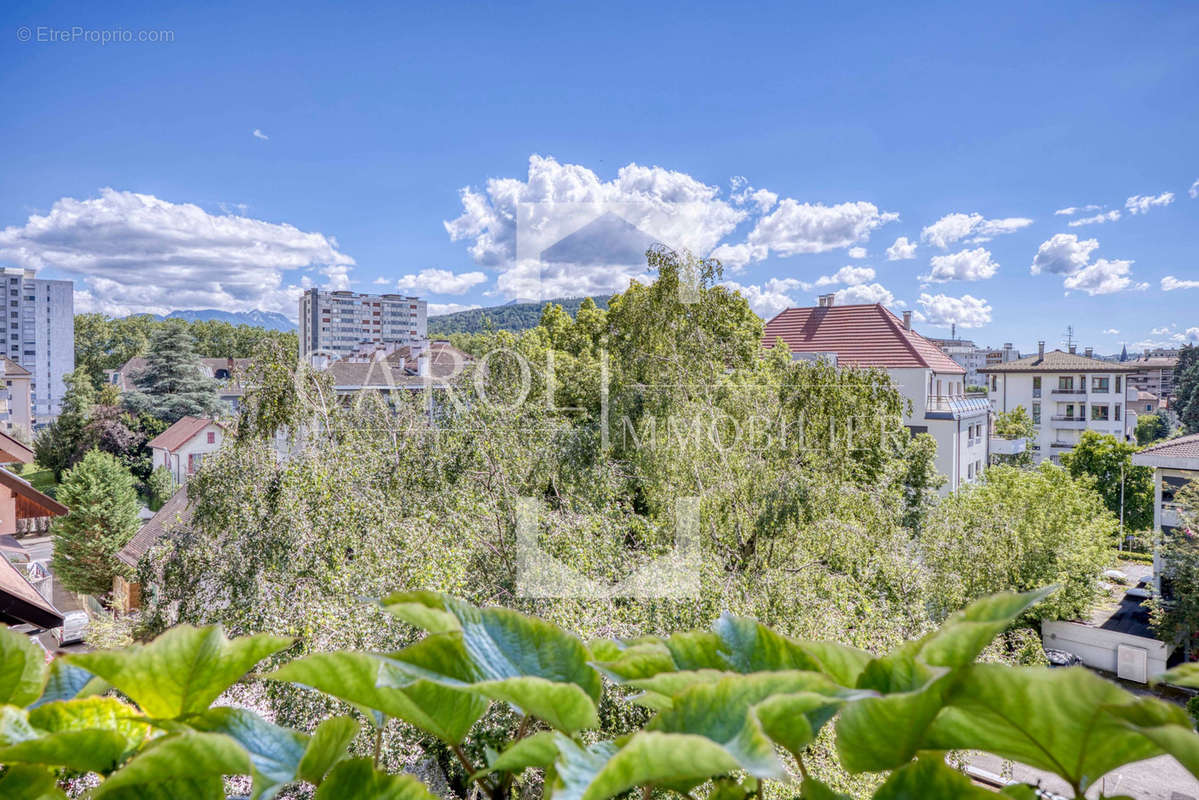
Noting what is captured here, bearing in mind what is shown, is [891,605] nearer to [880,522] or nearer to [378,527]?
[880,522]

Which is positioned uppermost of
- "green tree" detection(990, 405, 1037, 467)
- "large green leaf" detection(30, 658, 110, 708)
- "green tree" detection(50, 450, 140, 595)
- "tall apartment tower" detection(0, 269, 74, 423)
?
"tall apartment tower" detection(0, 269, 74, 423)

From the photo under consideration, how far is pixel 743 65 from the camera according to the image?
12016mm

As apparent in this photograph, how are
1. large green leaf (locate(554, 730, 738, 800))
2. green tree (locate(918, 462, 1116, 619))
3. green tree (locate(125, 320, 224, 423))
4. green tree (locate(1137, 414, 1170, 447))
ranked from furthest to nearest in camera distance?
1. green tree (locate(1137, 414, 1170, 447))
2. green tree (locate(125, 320, 224, 423))
3. green tree (locate(918, 462, 1116, 619))
4. large green leaf (locate(554, 730, 738, 800))

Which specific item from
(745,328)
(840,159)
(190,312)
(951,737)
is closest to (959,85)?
(840,159)

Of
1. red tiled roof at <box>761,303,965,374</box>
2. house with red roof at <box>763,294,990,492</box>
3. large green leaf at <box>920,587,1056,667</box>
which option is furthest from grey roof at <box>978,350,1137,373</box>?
large green leaf at <box>920,587,1056,667</box>

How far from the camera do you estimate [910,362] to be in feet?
57.0

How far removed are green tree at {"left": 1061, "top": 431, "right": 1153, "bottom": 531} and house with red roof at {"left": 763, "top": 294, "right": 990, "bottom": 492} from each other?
4743mm

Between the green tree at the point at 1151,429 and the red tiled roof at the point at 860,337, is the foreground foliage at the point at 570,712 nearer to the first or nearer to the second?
the red tiled roof at the point at 860,337

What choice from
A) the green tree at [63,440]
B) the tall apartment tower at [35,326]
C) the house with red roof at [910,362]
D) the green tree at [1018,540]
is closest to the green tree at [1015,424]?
the house with red roof at [910,362]

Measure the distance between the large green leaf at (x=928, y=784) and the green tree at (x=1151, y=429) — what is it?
1832 inches

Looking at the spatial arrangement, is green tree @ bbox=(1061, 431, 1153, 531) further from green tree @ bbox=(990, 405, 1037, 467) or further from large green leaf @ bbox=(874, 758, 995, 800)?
large green leaf @ bbox=(874, 758, 995, 800)

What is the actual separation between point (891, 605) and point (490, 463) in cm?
387

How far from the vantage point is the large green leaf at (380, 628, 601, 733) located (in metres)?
0.42

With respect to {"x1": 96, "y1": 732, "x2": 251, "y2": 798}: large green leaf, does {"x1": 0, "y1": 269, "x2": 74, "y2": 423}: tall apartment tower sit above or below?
above
